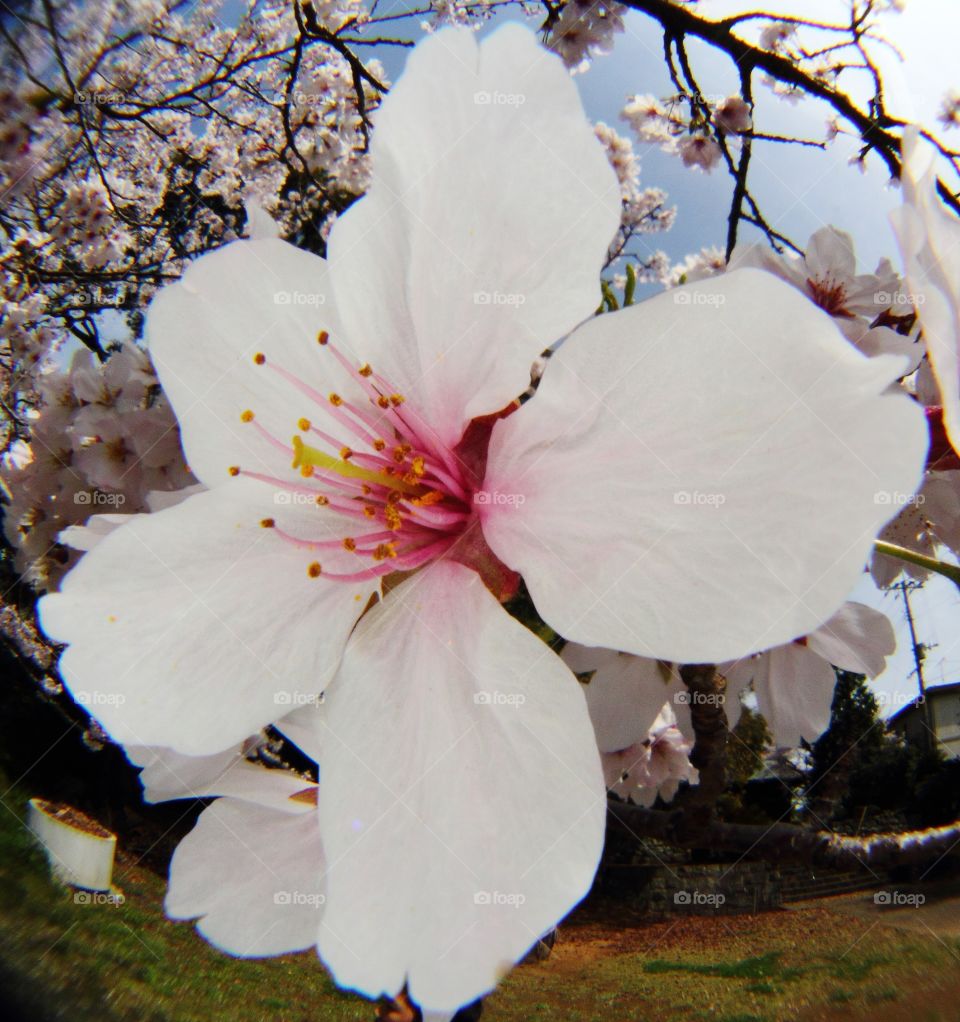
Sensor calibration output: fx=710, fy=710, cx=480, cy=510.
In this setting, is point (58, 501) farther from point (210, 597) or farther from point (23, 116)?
point (210, 597)

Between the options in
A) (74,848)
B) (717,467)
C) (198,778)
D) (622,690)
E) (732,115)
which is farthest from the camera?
(732,115)

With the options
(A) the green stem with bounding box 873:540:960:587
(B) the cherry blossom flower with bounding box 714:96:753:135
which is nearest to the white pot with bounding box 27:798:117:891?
(A) the green stem with bounding box 873:540:960:587

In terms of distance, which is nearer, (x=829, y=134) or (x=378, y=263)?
(x=378, y=263)

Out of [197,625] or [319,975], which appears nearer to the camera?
[197,625]

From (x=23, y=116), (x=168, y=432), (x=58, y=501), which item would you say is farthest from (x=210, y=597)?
(x=23, y=116)

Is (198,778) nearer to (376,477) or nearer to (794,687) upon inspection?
(376,477)

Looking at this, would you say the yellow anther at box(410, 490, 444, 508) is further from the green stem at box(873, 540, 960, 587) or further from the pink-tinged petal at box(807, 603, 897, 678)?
the pink-tinged petal at box(807, 603, 897, 678)

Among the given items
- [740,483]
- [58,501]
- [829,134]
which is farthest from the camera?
Result: [829,134]

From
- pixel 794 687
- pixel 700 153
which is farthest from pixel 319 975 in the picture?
pixel 700 153
